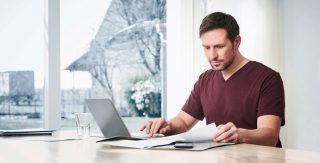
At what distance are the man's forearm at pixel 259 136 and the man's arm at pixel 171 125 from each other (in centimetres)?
43

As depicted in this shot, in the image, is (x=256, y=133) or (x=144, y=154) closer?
(x=144, y=154)

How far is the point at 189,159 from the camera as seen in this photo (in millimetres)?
1193

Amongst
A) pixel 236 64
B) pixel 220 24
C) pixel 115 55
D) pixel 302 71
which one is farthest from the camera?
pixel 115 55

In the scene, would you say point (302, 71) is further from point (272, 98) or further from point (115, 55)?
point (272, 98)

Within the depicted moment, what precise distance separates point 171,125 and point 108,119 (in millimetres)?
481

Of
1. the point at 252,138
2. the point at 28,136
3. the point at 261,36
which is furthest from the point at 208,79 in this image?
the point at 261,36

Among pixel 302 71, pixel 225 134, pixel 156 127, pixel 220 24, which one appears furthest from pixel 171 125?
pixel 302 71

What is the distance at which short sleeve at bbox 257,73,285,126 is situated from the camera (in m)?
1.92

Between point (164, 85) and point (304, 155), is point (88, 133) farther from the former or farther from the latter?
point (164, 85)

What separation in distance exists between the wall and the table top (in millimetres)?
2369

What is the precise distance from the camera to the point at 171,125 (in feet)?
7.07

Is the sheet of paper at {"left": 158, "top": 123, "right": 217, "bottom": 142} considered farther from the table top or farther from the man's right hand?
the man's right hand

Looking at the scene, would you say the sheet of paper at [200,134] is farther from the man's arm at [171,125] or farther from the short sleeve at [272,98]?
the short sleeve at [272,98]

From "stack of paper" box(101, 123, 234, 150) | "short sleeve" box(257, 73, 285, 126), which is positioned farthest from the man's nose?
"stack of paper" box(101, 123, 234, 150)
